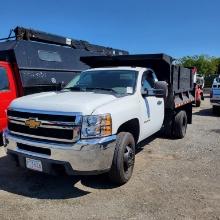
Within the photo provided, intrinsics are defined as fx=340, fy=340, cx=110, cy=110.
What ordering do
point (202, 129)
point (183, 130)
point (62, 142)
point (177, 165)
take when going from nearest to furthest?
point (62, 142), point (177, 165), point (183, 130), point (202, 129)

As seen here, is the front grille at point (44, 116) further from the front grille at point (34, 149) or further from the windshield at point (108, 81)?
the windshield at point (108, 81)

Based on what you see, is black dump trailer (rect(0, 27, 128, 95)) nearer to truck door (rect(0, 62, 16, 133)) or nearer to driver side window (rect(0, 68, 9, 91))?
truck door (rect(0, 62, 16, 133))

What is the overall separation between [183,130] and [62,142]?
17.8 ft

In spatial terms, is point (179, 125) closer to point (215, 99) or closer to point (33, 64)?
point (33, 64)

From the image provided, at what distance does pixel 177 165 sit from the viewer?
6.74m

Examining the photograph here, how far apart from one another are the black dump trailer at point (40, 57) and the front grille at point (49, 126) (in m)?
2.34

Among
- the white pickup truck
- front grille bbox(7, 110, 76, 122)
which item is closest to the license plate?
the white pickup truck

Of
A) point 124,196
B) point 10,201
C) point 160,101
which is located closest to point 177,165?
point 160,101

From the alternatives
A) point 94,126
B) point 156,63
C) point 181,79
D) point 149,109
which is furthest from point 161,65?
point 94,126

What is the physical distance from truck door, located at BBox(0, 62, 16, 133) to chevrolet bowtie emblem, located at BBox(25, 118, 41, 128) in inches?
126

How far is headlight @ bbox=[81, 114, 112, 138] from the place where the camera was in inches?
186

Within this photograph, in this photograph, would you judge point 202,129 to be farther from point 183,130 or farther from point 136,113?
point 136,113

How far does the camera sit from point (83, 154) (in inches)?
184

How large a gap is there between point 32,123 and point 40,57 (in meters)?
5.15
